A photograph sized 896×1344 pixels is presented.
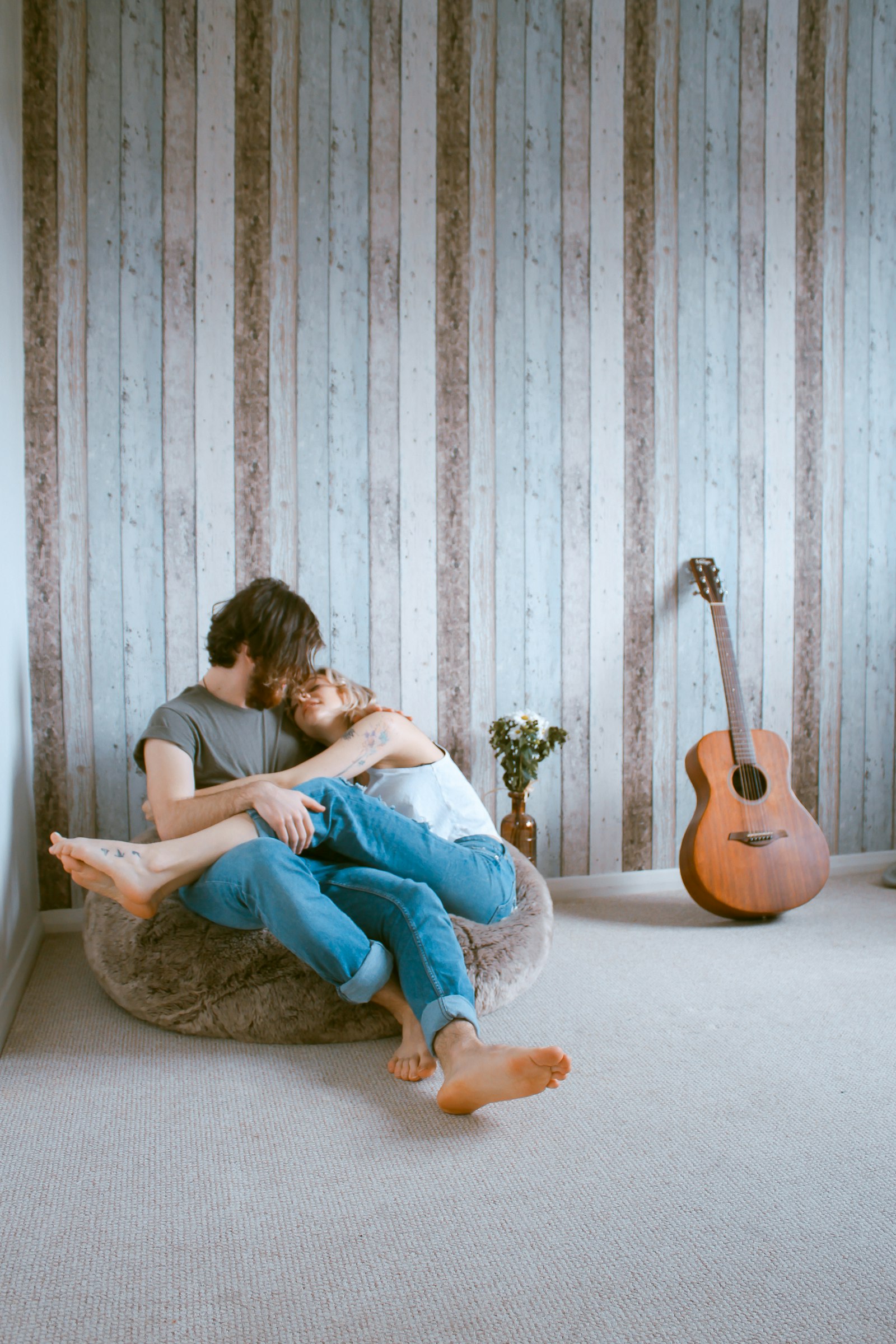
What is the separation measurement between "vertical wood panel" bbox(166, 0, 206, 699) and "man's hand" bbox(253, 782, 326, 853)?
0.90m

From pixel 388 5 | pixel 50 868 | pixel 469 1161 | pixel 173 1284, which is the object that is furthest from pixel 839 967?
pixel 388 5

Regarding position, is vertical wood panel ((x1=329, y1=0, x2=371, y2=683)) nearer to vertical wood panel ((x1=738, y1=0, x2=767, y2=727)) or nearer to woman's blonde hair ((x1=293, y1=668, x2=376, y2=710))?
woman's blonde hair ((x1=293, y1=668, x2=376, y2=710))

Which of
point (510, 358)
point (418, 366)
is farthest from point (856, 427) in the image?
point (418, 366)

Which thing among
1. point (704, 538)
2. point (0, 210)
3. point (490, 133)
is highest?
point (490, 133)

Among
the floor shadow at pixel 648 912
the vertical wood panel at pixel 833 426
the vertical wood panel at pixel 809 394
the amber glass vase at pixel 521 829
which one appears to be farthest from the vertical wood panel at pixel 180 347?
the vertical wood panel at pixel 833 426

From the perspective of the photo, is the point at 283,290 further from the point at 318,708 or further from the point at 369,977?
the point at 369,977

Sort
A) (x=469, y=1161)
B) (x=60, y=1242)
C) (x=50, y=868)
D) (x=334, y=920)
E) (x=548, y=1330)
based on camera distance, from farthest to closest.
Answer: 1. (x=50, y=868)
2. (x=334, y=920)
3. (x=469, y=1161)
4. (x=60, y=1242)
5. (x=548, y=1330)

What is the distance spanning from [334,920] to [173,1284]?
24.3 inches

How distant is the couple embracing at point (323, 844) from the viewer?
60.9 inches

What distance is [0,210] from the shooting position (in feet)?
6.74

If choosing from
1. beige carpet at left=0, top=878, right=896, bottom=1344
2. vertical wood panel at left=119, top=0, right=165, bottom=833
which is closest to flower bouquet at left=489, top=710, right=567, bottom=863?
beige carpet at left=0, top=878, right=896, bottom=1344

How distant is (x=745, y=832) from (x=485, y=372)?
62.4 inches

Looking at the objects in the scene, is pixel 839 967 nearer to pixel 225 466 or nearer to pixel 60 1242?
pixel 60 1242

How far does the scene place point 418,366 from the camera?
2676mm
